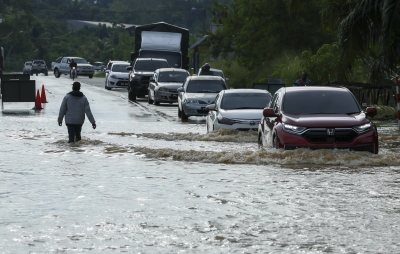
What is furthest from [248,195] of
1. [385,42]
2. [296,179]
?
[385,42]

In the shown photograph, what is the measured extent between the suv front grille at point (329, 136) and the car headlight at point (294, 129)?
0.09m

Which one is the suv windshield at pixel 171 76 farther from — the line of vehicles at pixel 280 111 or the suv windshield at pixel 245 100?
the suv windshield at pixel 245 100

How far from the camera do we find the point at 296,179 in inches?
560

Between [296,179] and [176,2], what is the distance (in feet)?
549

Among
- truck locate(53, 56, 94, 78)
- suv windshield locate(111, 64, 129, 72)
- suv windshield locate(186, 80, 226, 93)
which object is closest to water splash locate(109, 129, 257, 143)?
suv windshield locate(186, 80, 226, 93)

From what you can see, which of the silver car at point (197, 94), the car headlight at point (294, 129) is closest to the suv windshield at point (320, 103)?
the car headlight at point (294, 129)

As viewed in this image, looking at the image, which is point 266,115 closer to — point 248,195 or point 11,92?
point 248,195

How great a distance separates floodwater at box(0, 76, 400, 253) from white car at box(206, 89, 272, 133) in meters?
0.82

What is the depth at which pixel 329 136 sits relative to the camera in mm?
16281

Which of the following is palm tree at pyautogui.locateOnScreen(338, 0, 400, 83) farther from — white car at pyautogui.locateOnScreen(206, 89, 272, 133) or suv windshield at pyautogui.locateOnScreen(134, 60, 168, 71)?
suv windshield at pyautogui.locateOnScreen(134, 60, 168, 71)

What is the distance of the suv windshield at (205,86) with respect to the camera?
3222 cm

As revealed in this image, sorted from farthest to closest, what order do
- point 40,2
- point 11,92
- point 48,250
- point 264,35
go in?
point 40,2, point 264,35, point 11,92, point 48,250

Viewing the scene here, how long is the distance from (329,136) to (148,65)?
102 feet

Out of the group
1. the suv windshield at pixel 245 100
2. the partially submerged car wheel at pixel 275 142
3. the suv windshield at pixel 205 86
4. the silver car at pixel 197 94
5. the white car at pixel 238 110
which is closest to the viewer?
the partially submerged car wheel at pixel 275 142
